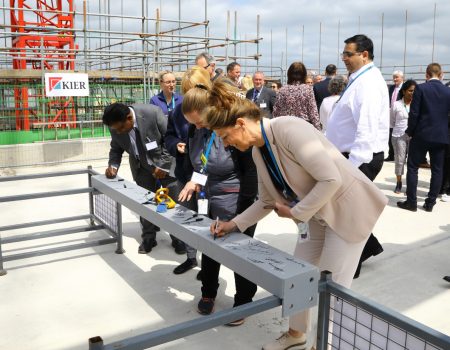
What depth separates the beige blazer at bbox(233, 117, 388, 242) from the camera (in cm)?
171

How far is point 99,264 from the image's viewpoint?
3707 mm

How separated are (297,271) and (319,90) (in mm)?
5213

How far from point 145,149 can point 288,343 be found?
1982 mm

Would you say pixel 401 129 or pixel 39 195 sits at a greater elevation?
pixel 401 129

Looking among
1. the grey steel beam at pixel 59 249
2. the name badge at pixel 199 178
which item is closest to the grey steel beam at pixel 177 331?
the name badge at pixel 199 178

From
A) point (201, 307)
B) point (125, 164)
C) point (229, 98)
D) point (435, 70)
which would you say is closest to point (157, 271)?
point (201, 307)

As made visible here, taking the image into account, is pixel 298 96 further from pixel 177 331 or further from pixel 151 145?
pixel 177 331

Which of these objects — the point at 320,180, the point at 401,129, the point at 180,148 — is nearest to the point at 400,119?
the point at 401,129

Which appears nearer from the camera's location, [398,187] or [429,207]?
[429,207]

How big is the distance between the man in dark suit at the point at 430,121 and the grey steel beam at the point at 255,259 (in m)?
3.51

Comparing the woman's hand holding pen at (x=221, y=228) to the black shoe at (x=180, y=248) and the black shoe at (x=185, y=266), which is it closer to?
the black shoe at (x=185, y=266)

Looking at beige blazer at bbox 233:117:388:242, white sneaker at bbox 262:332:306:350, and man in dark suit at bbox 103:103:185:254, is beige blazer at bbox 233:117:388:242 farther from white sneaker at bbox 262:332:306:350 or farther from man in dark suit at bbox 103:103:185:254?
man in dark suit at bbox 103:103:185:254

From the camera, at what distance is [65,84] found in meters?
7.89

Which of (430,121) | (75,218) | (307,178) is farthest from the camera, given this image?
(430,121)
